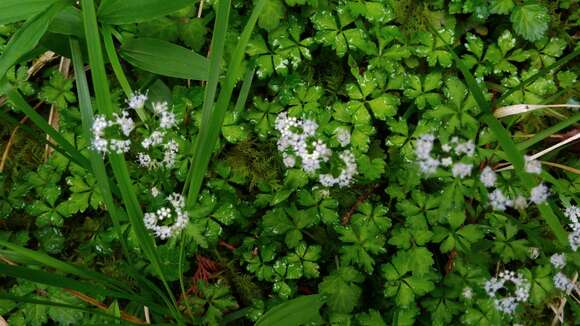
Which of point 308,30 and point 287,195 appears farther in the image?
point 308,30

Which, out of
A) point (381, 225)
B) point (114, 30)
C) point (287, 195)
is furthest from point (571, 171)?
point (114, 30)

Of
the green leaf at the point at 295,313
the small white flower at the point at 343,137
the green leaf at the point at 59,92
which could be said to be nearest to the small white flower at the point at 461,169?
the small white flower at the point at 343,137

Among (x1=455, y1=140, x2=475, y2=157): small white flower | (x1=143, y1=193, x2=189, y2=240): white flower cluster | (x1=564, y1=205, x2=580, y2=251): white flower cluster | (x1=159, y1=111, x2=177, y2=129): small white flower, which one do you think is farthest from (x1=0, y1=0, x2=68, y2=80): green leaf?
(x1=564, y1=205, x2=580, y2=251): white flower cluster

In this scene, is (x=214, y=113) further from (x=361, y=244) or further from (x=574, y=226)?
(x=574, y=226)

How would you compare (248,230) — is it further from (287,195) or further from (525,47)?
(525,47)

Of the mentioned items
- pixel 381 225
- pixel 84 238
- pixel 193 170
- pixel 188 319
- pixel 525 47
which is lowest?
pixel 188 319

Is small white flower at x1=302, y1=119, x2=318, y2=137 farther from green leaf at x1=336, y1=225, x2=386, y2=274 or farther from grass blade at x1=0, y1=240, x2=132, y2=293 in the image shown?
grass blade at x1=0, y1=240, x2=132, y2=293

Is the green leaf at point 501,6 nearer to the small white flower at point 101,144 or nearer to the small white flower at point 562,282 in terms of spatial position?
the small white flower at point 562,282

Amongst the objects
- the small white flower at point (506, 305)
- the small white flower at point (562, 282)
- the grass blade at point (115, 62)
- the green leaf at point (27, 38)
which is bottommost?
the small white flower at point (506, 305)
